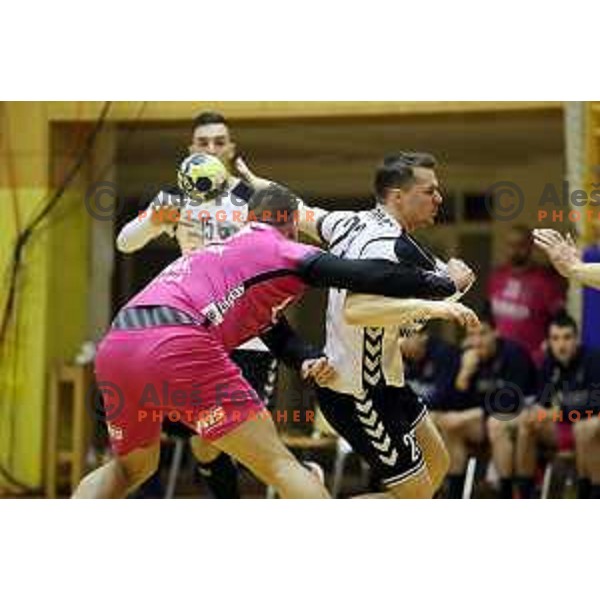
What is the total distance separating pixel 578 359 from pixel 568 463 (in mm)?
727

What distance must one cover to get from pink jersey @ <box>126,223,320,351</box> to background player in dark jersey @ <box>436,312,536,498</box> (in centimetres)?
313

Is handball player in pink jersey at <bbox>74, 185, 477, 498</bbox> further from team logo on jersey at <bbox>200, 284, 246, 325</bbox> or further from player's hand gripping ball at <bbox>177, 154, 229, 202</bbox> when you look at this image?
player's hand gripping ball at <bbox>177, 154, 229, 202</bbox>

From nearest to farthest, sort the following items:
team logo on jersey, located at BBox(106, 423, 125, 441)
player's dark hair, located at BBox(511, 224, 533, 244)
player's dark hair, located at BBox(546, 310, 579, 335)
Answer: team logo on jersey, located at BBox(106, 423, 125, 441), player's dark hair, located at BBox(546, 310, 579, 335), player's dark hair, located at BBox(511, 224, 533, 244)

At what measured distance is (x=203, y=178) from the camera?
24.4 feet

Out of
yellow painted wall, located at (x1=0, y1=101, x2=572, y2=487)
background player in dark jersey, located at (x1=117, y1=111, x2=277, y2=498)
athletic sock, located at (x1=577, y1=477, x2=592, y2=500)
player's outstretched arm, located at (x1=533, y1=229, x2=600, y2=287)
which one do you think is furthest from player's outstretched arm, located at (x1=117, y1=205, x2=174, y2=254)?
athletic sock, located at (x1=577, y1=477, x2=592, y2=500)

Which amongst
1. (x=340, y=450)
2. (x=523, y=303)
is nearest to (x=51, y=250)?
(x=340, y=450)

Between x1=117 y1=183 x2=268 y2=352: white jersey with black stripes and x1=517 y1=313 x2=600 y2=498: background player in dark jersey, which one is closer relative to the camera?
x1=117 y1=183 x2=268 y2=352: white jersey with black stripes

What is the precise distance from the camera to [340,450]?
31.1ft

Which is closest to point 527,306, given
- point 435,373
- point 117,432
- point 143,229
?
point 435,373

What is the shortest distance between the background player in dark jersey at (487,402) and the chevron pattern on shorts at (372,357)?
267cm

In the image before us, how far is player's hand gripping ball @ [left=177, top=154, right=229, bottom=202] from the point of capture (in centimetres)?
743

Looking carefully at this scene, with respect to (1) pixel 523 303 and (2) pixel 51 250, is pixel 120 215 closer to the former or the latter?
(2) pixel 51 250

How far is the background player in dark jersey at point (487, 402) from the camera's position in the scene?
9.21 metres

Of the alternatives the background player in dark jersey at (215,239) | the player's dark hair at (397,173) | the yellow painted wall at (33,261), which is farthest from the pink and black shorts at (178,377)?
the yellow painted wall at (33,261)
